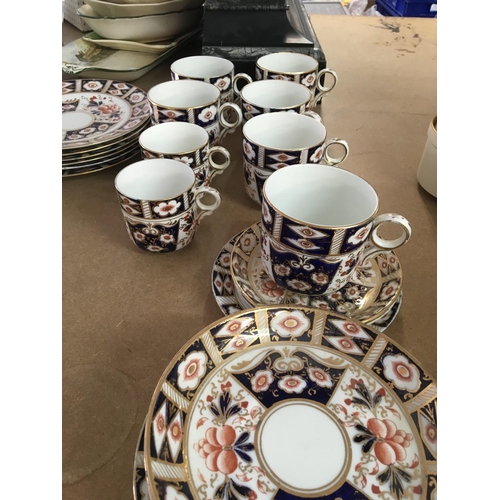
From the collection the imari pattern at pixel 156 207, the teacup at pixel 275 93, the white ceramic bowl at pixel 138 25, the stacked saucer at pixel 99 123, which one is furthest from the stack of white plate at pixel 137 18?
the imari pattern at pixel 156 207

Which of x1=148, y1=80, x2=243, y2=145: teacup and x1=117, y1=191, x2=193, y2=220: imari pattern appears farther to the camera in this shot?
x1=148, y1=80, x2=243, y2=145: teacup

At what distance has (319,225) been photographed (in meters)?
0.38

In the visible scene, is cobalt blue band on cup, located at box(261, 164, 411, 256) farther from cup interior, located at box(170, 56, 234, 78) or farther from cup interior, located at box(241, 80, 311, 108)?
cup interior, located at box(170, 56, 234, 78)

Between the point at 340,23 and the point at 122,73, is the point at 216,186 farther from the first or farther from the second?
the point at 340,23

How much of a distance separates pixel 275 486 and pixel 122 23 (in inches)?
36.7

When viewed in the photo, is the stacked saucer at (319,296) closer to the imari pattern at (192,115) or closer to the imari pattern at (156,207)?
the imari pattern at (156,207)

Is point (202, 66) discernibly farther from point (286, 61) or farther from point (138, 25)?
point (138, 25)

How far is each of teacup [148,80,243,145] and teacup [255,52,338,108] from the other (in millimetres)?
95

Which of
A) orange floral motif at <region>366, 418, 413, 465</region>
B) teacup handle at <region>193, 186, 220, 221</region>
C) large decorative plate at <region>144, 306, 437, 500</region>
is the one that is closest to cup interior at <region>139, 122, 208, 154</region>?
teacup handle at <region>193, 186, 220, 221</region>

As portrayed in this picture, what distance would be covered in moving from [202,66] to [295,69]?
0.17 meters

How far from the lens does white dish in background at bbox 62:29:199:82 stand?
875 millimetres

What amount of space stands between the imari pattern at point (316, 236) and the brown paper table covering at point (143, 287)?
12 centimetres

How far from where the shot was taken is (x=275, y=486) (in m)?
0.31

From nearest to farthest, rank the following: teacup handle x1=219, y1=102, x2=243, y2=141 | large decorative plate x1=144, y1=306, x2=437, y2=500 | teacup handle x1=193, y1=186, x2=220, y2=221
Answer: large decorative plate x1=144, y1=306, x2=437, y2=500 < teacup handle x1=193, y1=186, x2=220, y2=221 < teacup handle x1=219, y1=102, x2=243, y2=141
